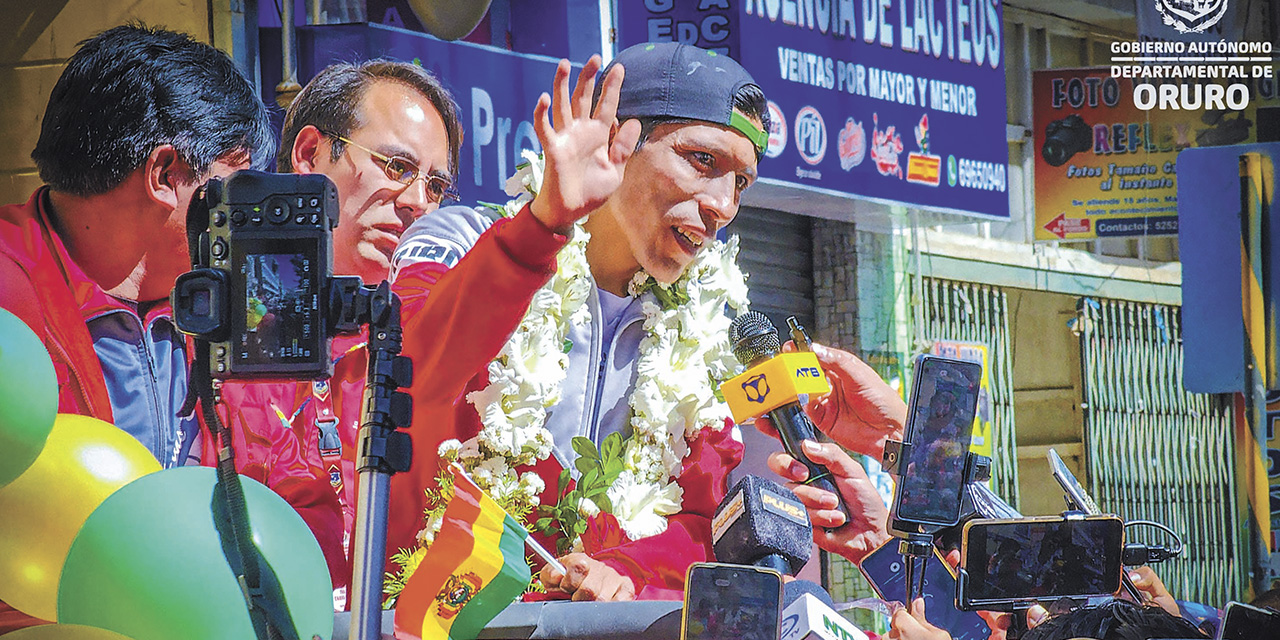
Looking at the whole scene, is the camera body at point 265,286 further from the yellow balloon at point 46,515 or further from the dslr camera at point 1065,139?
the dslr camera at point 1065,139

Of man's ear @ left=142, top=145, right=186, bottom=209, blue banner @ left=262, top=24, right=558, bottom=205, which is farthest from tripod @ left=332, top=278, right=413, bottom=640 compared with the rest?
blue banner @ left=262, top=24, right=558, bottom=205

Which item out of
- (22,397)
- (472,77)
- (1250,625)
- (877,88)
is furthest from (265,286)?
(877,88)

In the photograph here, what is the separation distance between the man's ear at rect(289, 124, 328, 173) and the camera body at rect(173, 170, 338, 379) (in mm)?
1357

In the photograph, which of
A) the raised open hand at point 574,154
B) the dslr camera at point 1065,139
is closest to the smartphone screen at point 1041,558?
the raised open hand at point 574,154

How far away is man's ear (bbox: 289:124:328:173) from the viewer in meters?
3.45

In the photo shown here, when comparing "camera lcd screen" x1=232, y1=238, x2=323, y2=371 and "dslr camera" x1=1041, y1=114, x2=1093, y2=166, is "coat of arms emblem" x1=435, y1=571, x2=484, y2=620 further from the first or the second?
"dslr camera" x1=1041, y1=114, x2=1093, y2=166

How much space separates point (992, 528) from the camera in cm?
224

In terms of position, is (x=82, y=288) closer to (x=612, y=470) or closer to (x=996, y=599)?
(x=612, y=470)

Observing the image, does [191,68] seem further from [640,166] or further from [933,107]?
[933,107]

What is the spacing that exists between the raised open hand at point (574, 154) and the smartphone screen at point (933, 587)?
0.77 metres

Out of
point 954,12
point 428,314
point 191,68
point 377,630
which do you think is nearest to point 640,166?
point 428,314

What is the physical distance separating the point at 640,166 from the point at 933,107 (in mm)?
4852

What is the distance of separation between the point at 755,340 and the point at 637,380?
58 centimetres

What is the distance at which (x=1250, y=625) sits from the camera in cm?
204
